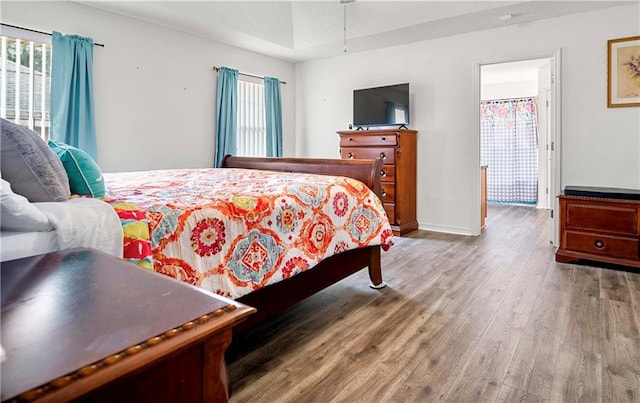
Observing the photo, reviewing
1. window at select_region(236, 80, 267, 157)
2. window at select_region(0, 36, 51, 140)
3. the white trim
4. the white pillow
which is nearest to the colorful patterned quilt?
the white pillow

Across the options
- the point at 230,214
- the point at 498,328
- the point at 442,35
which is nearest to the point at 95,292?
the point at 230,214

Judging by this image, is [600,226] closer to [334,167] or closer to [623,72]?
[623,72]

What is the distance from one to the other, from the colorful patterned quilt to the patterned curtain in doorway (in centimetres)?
555

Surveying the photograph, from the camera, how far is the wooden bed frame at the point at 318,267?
6.22ft

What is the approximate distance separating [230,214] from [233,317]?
1.12 meters

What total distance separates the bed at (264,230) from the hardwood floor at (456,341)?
0.77 feet

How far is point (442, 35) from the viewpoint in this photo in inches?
180

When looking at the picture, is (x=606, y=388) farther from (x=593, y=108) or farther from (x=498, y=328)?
(x=593, y=108)

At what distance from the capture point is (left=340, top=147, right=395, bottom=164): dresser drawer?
4582 millimetres

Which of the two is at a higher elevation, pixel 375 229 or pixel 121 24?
pixel 121 24

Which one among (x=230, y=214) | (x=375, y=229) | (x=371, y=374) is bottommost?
(x=371, y=374)

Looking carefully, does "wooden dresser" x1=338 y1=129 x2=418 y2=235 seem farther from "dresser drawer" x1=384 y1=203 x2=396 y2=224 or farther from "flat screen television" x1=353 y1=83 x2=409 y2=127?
"flat screen television" x1=353 y1=83 x2=409 y2=127

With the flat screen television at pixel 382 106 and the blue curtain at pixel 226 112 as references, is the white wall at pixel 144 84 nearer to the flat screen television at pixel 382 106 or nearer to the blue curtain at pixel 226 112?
the blue curtain at pixel 226 112

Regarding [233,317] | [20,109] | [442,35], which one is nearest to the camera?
[233,317]
